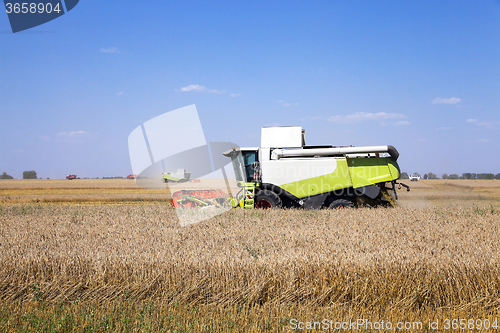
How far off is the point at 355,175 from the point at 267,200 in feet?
9.20

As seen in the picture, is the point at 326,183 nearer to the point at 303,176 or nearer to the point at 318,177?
the point at 318,177

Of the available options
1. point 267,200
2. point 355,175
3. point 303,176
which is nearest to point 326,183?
point 303,176

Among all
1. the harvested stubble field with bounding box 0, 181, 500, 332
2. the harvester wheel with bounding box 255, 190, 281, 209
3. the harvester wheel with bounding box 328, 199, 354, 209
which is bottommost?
the harvested stubble field with bounding box 0, 181, 500, 332

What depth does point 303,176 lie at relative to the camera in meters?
11.5

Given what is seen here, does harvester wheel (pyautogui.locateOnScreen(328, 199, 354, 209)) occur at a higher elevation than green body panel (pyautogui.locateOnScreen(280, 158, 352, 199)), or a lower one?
lower

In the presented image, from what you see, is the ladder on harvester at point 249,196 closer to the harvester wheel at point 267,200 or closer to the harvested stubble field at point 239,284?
the harvester wheel at point 267,200

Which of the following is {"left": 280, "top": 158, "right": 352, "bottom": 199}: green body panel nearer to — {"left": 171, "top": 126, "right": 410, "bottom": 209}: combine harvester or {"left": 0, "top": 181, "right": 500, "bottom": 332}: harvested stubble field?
{"left": 171, "top": 126, "right": 410, "bottom": 209}: combine harvester

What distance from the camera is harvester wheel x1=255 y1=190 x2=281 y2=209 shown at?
452 inches

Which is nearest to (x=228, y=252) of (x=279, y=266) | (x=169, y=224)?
(x=279, y=266)

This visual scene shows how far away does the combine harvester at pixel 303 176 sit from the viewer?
11266 millimetres

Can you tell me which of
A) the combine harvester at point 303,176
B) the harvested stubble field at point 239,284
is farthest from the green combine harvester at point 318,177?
the harvested stubble field at point 239,284

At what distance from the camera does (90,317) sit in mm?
3818

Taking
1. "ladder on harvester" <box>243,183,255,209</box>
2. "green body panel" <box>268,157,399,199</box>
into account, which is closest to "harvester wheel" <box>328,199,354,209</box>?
"green body panel" <box>268,157,399,199</box>

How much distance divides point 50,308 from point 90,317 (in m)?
0.83
